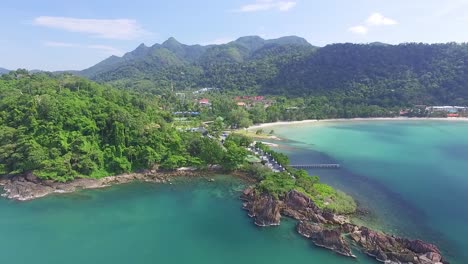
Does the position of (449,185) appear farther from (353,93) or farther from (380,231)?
(353,93)

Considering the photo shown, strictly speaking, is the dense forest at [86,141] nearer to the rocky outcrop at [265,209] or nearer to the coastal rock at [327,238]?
the rocky outcrop at [265,209]

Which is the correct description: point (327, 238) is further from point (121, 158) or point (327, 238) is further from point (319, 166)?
point (121, 158)

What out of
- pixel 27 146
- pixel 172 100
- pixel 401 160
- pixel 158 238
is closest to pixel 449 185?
pixel 401 160

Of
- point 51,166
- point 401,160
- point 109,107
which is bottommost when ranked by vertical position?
point 401,160

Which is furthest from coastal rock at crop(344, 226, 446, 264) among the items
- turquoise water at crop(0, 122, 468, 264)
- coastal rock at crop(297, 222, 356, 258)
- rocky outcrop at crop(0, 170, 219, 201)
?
rocky outcrop at crop(0, 170, 219, 201)

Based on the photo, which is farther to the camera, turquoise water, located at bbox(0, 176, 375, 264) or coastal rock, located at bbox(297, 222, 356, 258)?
coastal rock, located at bbox(297, 222, 356, 258)

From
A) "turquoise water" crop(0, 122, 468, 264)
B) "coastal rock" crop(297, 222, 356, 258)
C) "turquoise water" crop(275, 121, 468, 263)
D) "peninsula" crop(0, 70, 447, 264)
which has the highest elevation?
"peninsula" crop(0, 70, 447, 264)

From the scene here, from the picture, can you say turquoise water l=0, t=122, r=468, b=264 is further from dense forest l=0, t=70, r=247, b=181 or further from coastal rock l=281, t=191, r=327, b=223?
dense forest l=0, t=70, r=247, b=181
